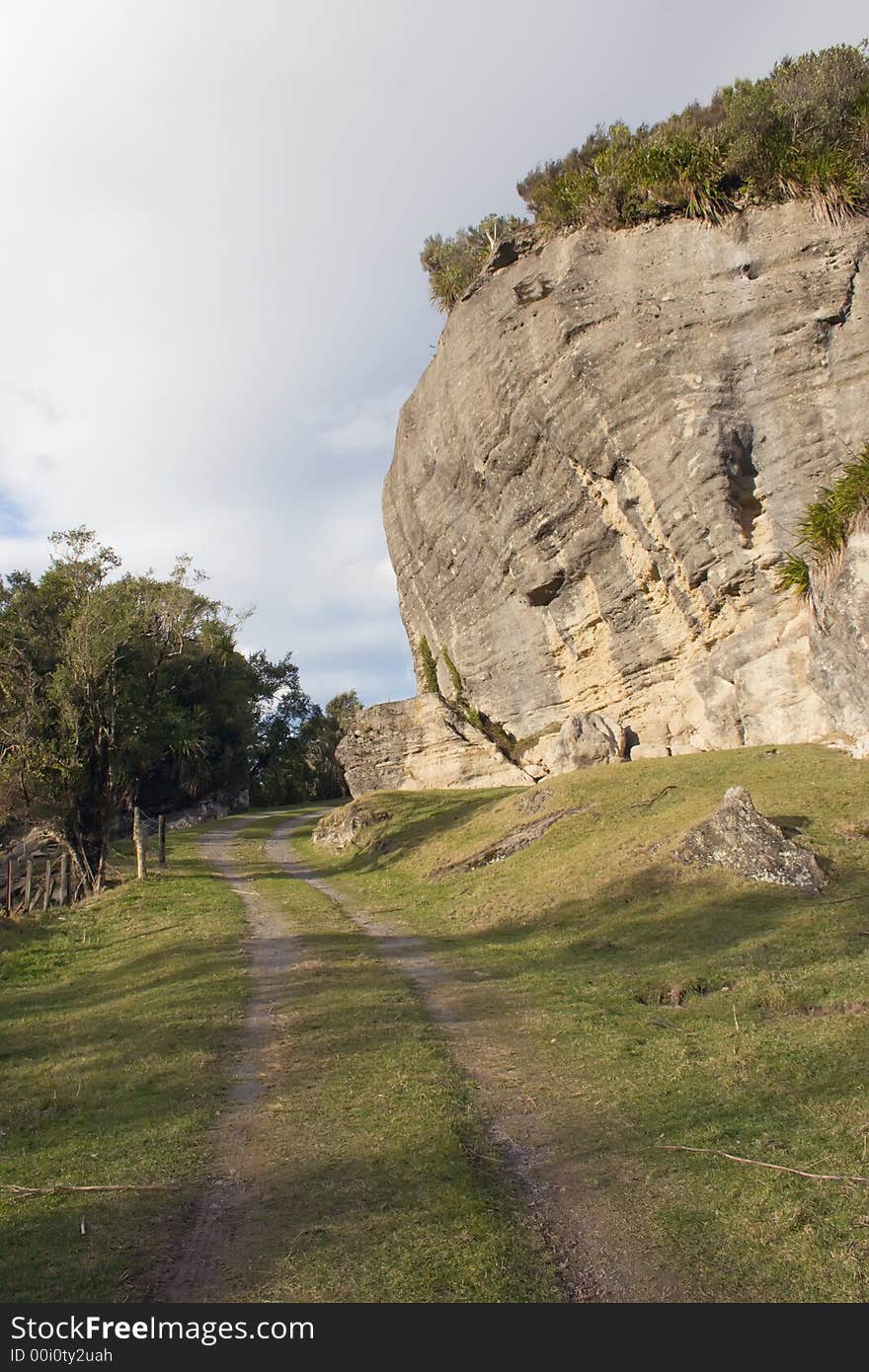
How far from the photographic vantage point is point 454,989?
484 inches

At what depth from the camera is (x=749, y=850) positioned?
15.8 meters

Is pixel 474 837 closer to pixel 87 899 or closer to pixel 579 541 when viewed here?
pixel 87 899

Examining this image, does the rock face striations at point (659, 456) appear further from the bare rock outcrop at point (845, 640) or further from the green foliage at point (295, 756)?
the green foliage at point (295, 756)

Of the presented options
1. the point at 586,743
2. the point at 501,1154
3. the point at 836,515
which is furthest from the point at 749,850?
the point at 586,743

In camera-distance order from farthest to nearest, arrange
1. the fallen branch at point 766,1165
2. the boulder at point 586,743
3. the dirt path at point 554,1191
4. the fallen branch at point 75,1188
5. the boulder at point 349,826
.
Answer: the boulder at point 349,826, the boulder at point 586,743, the fallen branch at point 75,1188, the fallen branch at point 766,1165, the dirt path at point 554,1191

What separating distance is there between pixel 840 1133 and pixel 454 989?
642 centimetres

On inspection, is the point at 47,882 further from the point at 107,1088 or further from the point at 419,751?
the point at 107,1088

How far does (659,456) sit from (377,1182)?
92.6 feet

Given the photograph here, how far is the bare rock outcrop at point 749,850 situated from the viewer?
15055 millimetres

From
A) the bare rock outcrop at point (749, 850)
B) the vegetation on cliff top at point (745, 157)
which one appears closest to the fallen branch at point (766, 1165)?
the bare rock outcrop at point (749, 850)

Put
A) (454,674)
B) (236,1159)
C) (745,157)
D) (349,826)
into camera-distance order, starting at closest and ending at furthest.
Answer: (236,1159), (745,157), (349,826), (454,674)

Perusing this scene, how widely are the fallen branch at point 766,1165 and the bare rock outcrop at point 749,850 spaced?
9080mm

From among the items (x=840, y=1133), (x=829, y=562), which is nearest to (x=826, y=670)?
(x=829, y=562)

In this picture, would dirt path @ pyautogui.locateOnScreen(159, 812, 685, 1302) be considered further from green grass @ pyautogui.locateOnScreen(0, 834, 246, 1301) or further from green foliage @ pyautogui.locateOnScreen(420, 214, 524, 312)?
green foliage @ pyautogui.locateOnScreen(420, 214, 524, 312)
